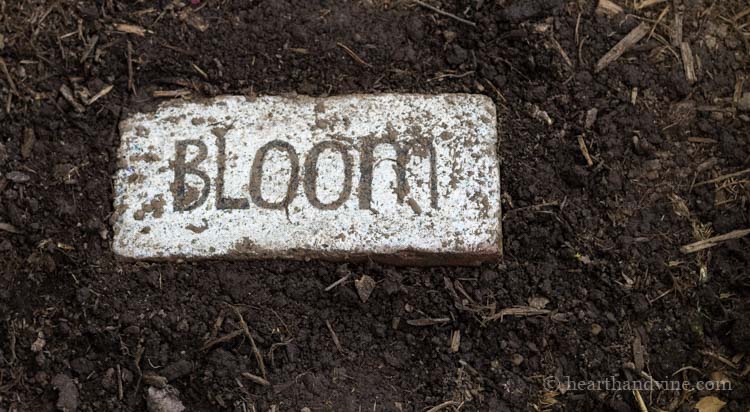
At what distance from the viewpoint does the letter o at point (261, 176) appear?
2.24 metres

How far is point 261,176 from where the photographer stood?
7.43 feet

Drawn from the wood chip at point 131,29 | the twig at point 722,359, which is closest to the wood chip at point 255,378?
the wood chip at point 131,29

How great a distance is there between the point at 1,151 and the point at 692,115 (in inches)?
87.7

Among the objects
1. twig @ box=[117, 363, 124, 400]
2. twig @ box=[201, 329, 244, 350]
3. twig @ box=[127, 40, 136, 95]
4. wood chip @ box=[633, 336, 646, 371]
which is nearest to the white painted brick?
twig @ box=[127, 40, 136, 95]

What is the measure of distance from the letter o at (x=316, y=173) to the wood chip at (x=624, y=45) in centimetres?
87

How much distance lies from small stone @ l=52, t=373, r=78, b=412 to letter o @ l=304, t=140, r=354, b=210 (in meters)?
0.88

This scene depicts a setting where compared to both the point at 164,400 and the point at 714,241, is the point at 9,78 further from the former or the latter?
the point at 714,241

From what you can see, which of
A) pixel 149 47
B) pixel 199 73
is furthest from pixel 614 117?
pixel 149 47

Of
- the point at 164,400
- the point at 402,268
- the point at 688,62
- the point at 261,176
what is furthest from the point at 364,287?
the point at 688,62

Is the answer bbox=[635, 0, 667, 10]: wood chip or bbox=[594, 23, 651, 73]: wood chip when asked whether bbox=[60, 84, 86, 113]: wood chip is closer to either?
bbox=[594, 23, 651, 73]: wood chip

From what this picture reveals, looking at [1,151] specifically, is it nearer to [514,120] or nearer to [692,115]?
[514,120]

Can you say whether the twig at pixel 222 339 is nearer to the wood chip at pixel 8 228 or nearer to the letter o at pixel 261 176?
the letter o at pixel 261 176

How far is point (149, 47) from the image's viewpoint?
2422 millimetres

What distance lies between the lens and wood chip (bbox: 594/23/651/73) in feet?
7.82
